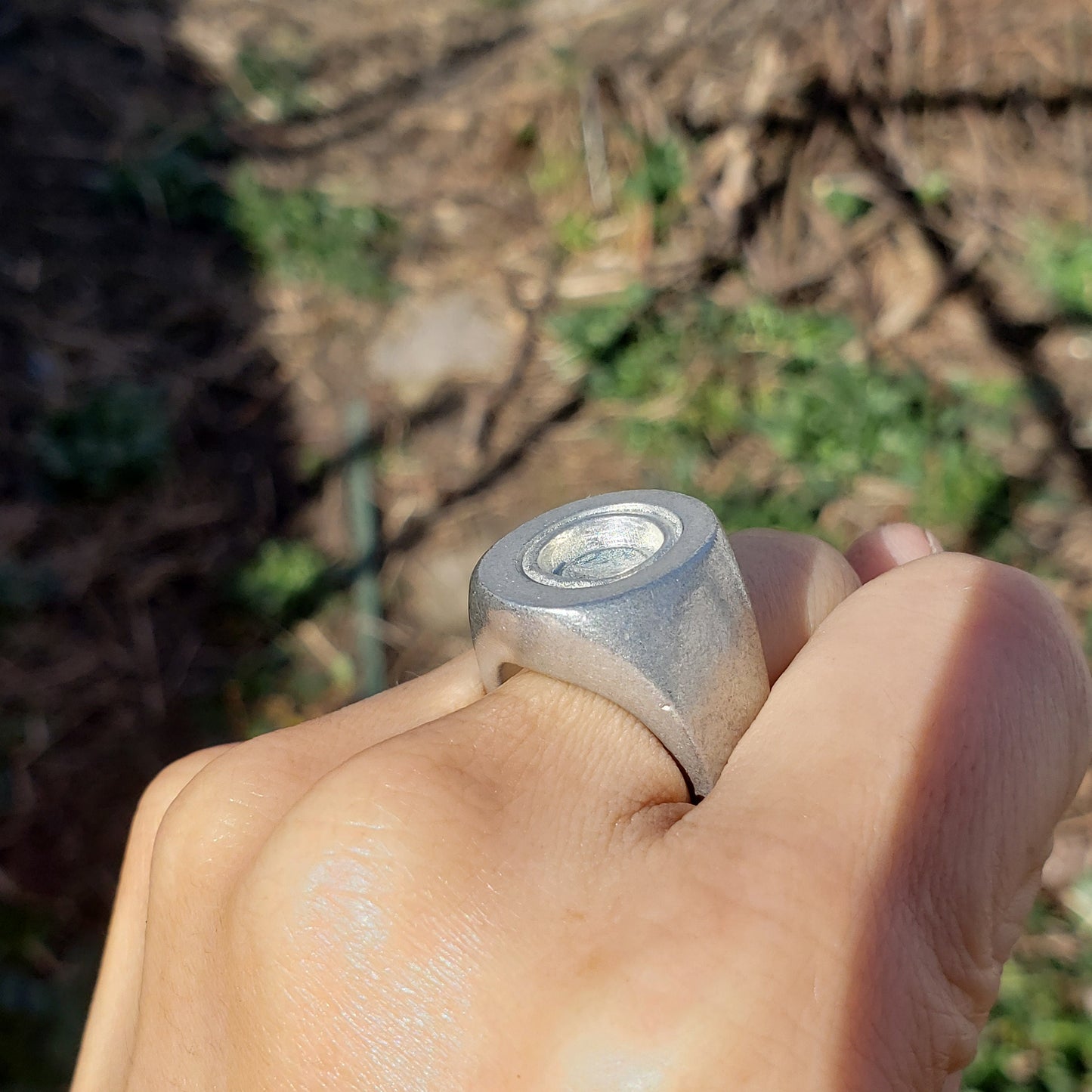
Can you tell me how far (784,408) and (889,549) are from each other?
275 cm

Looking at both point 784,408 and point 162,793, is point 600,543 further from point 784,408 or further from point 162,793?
point 784,408

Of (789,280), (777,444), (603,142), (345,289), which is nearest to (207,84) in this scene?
(345,289)

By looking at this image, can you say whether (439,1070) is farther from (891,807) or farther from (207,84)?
(207,84)

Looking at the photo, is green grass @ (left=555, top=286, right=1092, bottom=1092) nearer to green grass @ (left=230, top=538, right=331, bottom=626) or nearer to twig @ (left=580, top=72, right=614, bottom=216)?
twig @ (left=580, top=72, right=614, bottom=216)

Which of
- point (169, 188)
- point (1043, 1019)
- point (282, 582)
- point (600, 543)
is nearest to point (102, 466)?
point (282, 582)

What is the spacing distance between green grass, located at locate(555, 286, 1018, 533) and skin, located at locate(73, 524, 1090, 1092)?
8.67ft

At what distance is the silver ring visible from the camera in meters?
1.05

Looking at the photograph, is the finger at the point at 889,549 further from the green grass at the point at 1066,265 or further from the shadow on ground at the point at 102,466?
the green grass at the point at 1066,265

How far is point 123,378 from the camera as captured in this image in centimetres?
489

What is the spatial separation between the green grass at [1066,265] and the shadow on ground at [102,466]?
342 cm

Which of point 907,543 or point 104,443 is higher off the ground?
point 907,543

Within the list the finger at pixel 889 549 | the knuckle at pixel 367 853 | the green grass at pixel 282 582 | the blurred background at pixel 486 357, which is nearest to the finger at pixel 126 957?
the knuckle at pixel 367 853

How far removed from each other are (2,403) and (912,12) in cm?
473

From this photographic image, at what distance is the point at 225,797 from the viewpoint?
118cm
